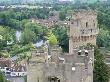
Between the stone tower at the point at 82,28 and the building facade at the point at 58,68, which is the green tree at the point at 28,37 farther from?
the building facade at the point at 58,68

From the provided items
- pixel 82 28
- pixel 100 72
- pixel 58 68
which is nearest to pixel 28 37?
pixel 82 28

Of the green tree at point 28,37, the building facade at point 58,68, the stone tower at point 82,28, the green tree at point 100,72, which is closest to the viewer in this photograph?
the building facade at point 58,68

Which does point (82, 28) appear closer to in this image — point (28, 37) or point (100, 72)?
point (100, 72)

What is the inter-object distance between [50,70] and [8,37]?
69219 millimetres

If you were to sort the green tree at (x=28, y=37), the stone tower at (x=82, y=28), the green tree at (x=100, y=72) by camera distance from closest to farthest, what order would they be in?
1. the green tree at (x=100, y=72)
2. the stone tower at (x=82, y=28)
3. the green tree at (x=28, y=37)

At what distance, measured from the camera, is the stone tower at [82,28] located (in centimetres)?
4062

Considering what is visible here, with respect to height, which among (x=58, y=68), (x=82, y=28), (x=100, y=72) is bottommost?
(x=100, y=72)

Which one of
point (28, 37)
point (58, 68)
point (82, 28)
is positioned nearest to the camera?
point (58, 68)

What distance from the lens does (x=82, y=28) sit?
134 feet

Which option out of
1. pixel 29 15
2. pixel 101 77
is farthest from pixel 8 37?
pixel 101 77

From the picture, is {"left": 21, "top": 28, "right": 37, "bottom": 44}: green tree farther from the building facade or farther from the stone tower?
the building facade

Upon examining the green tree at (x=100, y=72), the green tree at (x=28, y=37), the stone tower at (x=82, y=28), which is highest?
the stone tower at (x=82, y=28)

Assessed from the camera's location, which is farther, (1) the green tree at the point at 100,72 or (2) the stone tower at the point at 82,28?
(2) the stone tower at the point at 82,28

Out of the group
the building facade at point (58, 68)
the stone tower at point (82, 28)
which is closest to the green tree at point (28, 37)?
the stone tower at point (82, 28)
